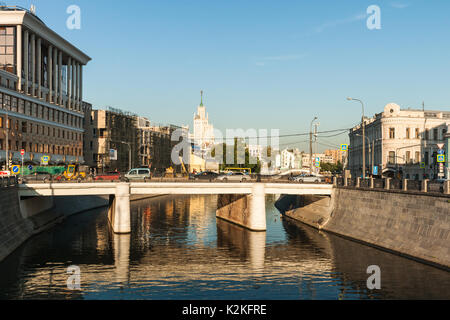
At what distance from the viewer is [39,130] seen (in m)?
92.9

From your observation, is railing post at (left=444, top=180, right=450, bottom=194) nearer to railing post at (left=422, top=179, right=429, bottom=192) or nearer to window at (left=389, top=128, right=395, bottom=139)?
railing post at (left=422, top=179, right=429, bottom=192)

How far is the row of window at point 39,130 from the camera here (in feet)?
269

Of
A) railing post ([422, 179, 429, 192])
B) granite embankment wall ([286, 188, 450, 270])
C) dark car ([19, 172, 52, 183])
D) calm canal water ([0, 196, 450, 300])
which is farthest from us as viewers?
dark car ([19, 172, 52, 183])

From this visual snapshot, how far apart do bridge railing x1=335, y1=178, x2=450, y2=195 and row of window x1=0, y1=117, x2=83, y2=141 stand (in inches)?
2309

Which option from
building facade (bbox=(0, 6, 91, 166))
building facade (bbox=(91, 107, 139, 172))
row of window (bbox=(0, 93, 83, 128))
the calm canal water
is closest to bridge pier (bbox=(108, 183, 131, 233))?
the calm canal water

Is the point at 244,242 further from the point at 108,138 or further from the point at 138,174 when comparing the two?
the point at 108,138

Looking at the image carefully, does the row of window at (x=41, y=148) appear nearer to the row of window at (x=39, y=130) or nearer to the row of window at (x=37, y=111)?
the row of window at (x=39, y=130)

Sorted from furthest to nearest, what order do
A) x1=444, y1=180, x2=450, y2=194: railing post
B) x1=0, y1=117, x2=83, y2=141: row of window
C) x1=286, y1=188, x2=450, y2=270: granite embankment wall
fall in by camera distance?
x1=0, y1=117, x2=83, y2=141: row of window
x1=444, y1=180, x2=450, y2=194: railing post
x1=286, y1=188, x2=450, y2=270: granite embankment wall

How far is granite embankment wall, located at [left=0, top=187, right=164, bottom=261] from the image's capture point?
42.9 m

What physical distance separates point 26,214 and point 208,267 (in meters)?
27.6

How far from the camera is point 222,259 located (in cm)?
4072

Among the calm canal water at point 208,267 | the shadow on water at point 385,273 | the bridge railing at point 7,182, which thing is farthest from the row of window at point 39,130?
the shadow on water at point 385,273
